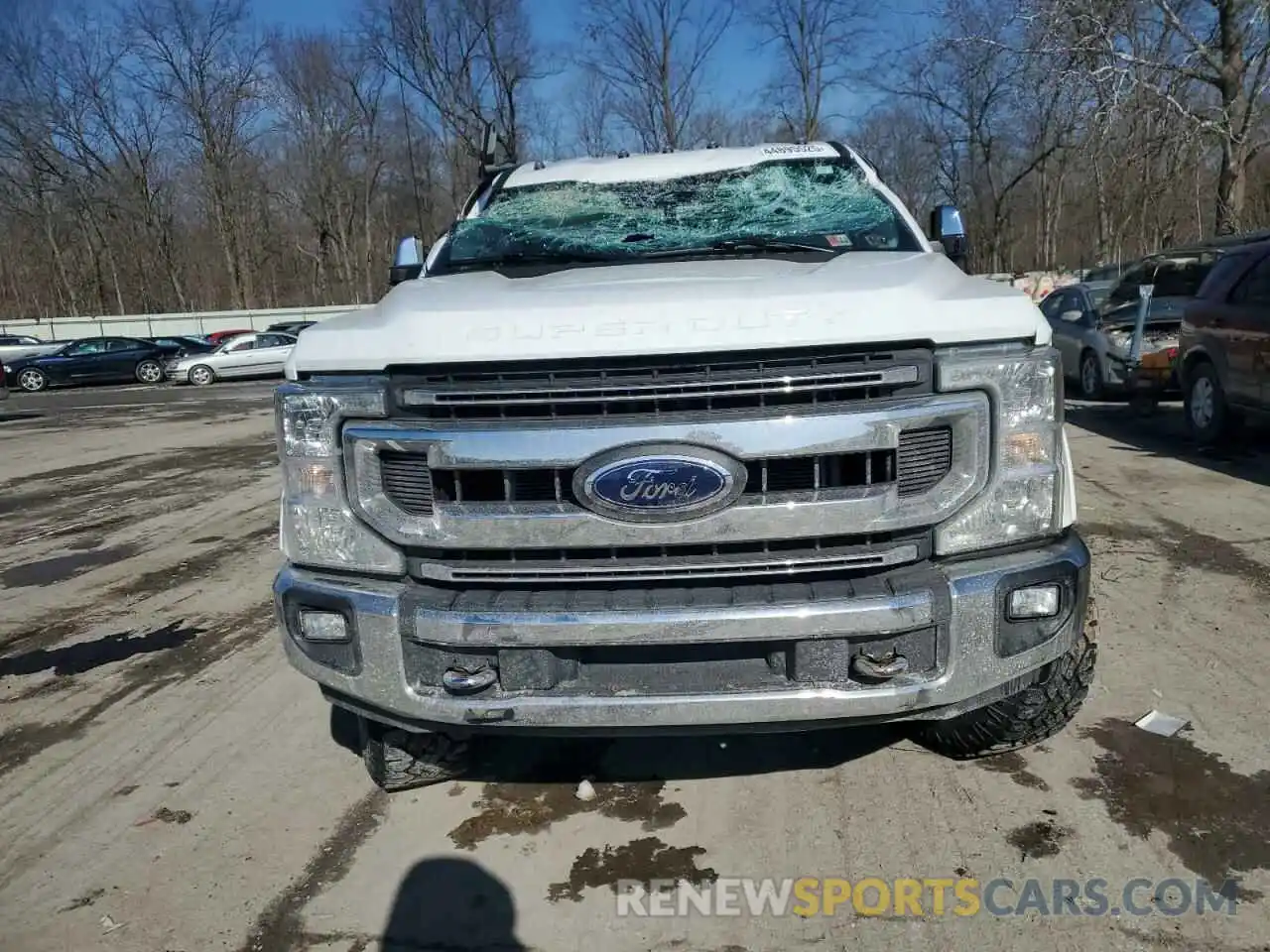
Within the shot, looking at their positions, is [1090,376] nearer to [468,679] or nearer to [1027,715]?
[1027,715]

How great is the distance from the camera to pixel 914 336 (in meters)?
2.46

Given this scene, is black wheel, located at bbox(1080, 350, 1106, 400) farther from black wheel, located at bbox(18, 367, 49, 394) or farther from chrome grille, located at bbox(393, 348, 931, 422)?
black wheel, located at bbox(18, 367, 49, 394)

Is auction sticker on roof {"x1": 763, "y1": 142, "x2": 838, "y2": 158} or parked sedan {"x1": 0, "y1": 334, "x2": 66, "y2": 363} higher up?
auction sticker on roof {"x1": 763, "y1": 142, "x2": 838, "y2": 158}

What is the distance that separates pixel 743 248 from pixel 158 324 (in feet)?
154

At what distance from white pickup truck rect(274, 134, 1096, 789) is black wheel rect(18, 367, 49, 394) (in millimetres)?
30805

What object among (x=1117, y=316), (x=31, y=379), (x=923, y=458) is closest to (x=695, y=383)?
(x=923, y=458)

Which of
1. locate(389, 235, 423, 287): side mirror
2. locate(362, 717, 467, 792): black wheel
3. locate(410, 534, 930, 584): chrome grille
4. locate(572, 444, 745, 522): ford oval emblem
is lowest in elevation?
locate(362, 717, 467, 792): black wheel

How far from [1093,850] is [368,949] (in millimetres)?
2016

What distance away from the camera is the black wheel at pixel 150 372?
2894 centimetres

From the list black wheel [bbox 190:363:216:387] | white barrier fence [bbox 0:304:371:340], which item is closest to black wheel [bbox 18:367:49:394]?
black wheel [bbox 190:363:216:387]

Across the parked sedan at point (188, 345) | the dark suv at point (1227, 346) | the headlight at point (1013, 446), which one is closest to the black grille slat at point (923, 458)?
the headlight at point (1013, 446)

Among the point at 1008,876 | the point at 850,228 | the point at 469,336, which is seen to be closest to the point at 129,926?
the point at 469,336

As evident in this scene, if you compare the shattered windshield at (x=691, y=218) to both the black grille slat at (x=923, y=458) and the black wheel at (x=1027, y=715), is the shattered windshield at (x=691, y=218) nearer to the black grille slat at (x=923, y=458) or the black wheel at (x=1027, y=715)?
the black grille slat at (x=923, y=458)

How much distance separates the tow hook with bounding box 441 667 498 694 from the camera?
2.51m
